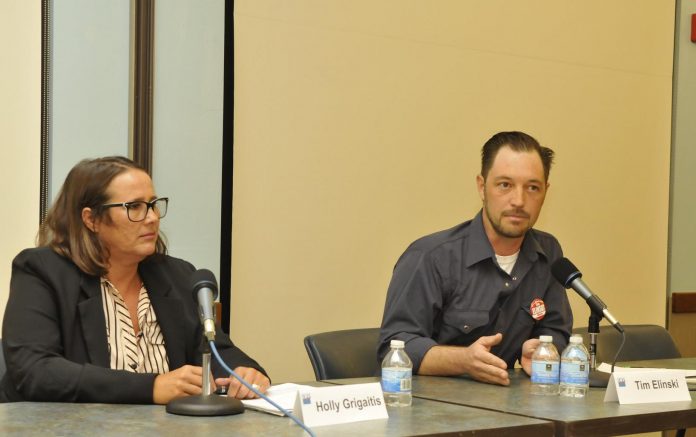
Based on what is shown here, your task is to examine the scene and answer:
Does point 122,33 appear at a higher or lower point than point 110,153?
higher

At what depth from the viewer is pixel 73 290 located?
2.76 meters

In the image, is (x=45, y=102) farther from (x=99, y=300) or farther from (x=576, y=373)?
(x=576, y=373)

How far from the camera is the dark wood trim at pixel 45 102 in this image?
3.80 metres

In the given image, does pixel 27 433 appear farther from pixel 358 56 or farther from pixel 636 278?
pixel 636 278

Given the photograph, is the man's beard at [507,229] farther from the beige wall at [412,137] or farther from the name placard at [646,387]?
the beige wall at [412,137]

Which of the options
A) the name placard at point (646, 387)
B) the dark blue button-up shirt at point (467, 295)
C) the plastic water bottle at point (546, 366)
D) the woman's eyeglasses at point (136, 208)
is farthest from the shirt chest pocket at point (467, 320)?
the woman's eyeglasses at point (136, 208)

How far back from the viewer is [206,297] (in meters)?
2.18

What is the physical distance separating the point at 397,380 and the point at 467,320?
2.75ft

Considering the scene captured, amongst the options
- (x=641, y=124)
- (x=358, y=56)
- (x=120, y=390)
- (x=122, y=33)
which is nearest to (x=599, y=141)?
(x=641, y=124)

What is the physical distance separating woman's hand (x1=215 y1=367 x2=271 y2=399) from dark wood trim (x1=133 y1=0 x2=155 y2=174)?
5.26 ft

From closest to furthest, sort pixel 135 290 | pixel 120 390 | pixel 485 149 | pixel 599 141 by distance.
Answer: pixel 120 390, pixel 135 290, pixel 485 149, pixel 599 141

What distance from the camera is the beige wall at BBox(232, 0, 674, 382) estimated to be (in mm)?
4340

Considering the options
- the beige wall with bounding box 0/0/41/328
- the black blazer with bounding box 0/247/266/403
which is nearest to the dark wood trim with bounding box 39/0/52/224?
the beige wall with bounding box 0/0/41/328

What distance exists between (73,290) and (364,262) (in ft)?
6.88
